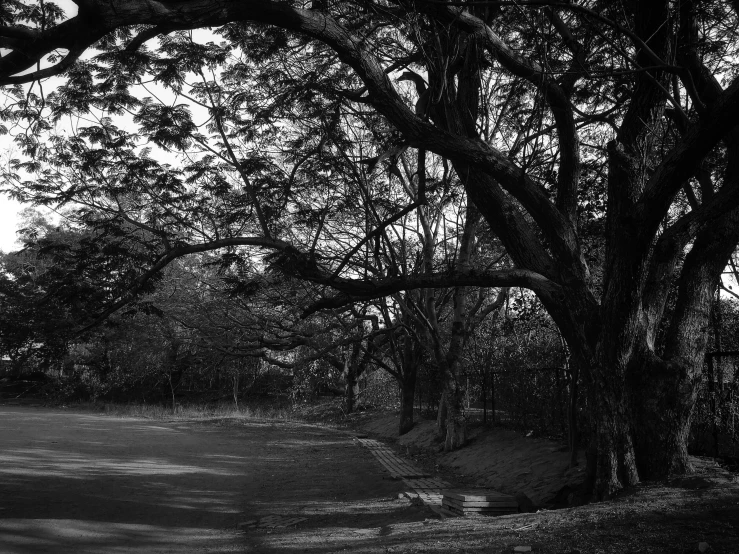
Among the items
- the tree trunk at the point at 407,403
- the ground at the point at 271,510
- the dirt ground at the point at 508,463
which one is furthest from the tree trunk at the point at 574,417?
the tree trunk at the point at 407,403

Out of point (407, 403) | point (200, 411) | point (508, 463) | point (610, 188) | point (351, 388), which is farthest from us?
point (200, 411)

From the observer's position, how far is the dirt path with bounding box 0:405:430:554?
277 inches

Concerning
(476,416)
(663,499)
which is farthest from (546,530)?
(476,416)

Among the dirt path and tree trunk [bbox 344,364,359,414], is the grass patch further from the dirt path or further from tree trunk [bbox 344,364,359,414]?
the dirt path

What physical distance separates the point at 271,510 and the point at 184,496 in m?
1.77

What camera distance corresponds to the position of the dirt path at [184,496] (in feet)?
23.1

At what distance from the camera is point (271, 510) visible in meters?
8.98

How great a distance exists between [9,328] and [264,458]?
6810 millimetres

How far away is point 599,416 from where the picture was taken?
7000mm

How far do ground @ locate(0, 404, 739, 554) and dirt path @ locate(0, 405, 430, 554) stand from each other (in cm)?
2

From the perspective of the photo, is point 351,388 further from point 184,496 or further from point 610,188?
point 610,188

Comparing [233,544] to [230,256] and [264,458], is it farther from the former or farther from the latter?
[264,458]

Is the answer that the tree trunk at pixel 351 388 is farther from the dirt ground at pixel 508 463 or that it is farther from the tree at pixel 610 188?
the tree at pixel 610 188

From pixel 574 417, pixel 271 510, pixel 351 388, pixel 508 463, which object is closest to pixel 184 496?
pixel 271 510
